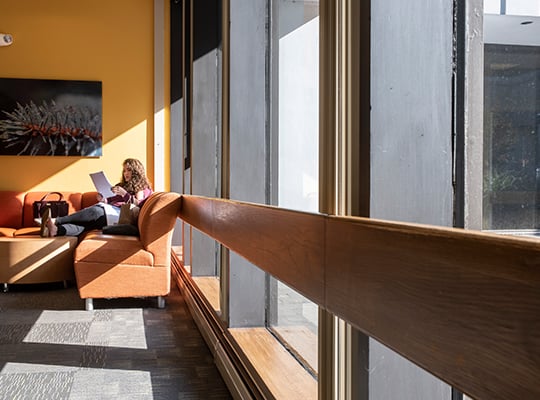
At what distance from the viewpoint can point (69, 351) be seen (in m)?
3.57

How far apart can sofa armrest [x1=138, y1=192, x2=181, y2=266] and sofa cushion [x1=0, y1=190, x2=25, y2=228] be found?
2802mm

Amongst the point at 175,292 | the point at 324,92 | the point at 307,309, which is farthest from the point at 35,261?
the point at 324,92

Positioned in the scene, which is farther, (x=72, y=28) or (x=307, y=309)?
(x=72, y=28)

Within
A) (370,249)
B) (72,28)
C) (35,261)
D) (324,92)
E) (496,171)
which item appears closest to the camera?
(370,249)

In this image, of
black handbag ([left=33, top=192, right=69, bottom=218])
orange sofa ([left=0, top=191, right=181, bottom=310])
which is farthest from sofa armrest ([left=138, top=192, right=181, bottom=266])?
black handbag ([left=33, top=192, right=69, bottom=218])

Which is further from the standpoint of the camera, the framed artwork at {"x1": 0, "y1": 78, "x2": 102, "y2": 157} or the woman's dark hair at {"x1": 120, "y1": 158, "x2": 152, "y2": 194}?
the framed artwork at {"x1": 0, "y1": 78, "x2": 102, "y2": 157}

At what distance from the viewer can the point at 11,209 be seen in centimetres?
691

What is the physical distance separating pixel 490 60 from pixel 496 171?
0.24 meters

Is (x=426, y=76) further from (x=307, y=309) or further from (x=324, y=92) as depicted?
(x=307, y=309)

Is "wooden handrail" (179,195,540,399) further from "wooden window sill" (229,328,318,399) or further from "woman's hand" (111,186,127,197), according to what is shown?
"woman's hand" (111,186,127,197)

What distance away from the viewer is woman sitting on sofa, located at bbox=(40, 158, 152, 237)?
5.69 metres

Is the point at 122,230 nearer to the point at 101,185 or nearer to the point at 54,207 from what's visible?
the point at 101,185

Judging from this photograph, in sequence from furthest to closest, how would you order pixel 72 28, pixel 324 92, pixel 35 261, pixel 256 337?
pixel 72 28 → pixel 35 261 → pixel 256 337 → pixel 324 92

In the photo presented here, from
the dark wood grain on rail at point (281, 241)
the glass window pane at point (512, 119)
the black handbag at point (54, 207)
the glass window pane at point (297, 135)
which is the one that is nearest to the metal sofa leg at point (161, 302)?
the glass window pane at point (297, 135)
